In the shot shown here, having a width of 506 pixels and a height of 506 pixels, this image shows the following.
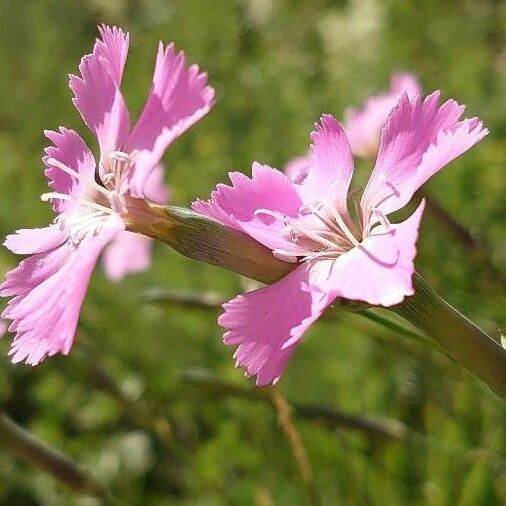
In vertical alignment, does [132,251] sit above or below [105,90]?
below

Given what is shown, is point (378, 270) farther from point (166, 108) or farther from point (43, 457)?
point (43, 457)

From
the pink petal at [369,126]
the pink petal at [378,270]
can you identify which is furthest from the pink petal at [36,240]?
the pink petal at [369,126]

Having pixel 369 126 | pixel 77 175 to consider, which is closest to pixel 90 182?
pixel 77 175

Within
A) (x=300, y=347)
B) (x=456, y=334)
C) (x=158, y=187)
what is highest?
(x=456, y=334)

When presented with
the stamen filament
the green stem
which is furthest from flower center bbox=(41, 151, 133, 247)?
the green stem

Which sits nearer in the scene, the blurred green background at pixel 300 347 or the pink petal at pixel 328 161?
the pink petal at pixel 328 161

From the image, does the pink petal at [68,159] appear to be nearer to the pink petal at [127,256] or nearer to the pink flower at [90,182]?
the pink flower at [90,182]

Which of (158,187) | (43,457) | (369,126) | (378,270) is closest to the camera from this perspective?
(378,270)
